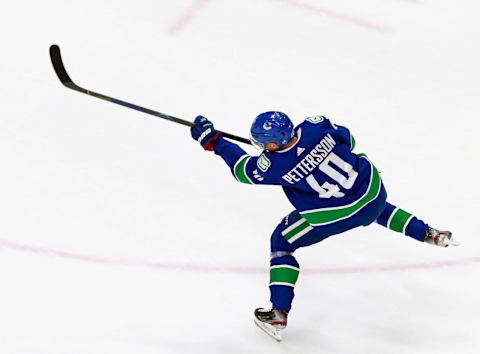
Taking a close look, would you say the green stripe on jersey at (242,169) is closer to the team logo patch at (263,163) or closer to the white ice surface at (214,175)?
the team logo patch at (263,163)

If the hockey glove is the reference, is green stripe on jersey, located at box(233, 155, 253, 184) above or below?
below

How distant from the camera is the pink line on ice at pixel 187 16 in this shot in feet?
18.8

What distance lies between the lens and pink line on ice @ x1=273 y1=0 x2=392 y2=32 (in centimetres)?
588

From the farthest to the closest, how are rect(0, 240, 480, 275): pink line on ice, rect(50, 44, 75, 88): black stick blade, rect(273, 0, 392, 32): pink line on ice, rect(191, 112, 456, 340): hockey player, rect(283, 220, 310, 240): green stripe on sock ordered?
rect(273, 0, 392, 32): pink line on ice
rect(50, 44, 75, 88): black stick blade
rect(0, 240, 480, 275): pink line on ice
rect(283, 220, 310, 240): green stripe on sock
rect(191, 112, 456, 340): hockey player


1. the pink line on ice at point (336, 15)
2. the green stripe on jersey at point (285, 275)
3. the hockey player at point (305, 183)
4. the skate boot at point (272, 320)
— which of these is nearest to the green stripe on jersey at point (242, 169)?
the hockey player at point (305, 183)

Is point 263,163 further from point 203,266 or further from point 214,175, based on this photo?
point 214,175

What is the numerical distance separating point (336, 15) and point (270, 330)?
2.94 metres

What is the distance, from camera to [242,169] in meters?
3.56

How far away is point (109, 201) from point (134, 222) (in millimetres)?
203

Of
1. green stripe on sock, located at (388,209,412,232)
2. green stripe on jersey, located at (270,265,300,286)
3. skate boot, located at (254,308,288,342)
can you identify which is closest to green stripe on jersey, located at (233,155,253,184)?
green stripe on jersey, located at (270,265,300,286)

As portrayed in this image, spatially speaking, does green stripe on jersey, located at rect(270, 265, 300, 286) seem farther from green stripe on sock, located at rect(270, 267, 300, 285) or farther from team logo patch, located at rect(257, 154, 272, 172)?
team logo patch, located at rect(257, 154, 272, 172)

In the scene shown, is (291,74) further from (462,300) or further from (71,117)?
(462,300)

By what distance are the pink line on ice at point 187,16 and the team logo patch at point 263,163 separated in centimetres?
245

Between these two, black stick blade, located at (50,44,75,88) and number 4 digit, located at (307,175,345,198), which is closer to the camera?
number 4 digit, located at (307,175,345,198)
